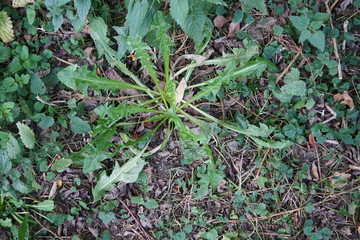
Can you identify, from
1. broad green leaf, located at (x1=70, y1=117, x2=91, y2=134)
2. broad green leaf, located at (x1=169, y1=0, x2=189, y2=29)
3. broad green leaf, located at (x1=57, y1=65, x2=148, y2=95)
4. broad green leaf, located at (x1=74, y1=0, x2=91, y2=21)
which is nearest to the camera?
broad green leaf, located at (x1=169, y1=0, x2=189, y2=29)

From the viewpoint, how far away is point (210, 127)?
1962mm

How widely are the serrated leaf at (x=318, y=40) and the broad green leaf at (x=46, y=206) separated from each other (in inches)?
65.3

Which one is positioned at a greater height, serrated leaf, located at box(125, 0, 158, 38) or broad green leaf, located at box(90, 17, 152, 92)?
serrated leaf, located at box(125, 0, 158, 38)

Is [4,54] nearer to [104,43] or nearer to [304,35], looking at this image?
[104,43]

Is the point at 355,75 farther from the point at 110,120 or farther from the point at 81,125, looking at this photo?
the point at 81,125

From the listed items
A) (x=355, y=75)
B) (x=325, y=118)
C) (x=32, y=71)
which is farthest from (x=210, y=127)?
(x=32, y=71)

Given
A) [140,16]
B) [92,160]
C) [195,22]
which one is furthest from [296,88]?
[92,160]

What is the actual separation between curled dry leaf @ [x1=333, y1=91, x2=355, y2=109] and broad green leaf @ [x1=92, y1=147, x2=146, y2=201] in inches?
44.4

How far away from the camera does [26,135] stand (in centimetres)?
198

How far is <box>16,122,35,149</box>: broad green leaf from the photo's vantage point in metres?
1.96

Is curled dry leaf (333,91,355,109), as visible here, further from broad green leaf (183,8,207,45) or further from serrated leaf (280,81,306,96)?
broad green leaf (183,8,207,45)

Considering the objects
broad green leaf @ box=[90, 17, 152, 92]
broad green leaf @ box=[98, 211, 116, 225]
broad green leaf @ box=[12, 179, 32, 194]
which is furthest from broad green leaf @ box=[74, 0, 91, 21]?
broad green leaf @ box=[98, 211, 116, 225]

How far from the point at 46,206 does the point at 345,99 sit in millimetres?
1746

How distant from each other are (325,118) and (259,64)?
1.69 ft
